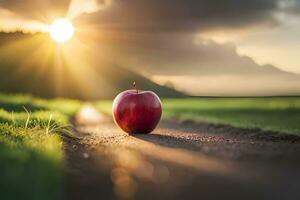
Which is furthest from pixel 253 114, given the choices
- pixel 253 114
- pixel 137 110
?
pixel 137 110

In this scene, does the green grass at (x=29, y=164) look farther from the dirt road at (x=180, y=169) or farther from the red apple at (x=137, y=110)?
the red apple at (x=137, y=110)

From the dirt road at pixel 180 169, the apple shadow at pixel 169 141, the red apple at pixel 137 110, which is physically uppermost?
the red apple at pixel 137 110

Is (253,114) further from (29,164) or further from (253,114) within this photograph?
(29,164)

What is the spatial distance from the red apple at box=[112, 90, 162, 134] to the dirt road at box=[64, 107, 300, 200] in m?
0.59

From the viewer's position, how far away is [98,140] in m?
10.3

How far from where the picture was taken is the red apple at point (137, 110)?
10.8m

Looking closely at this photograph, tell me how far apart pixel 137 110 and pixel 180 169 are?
3825 millimetres

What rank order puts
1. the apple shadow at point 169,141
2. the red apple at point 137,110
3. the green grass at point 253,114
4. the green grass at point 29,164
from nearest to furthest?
the green grass at point 29,164, the apple shadow at point 169,141, the red apple at point 137,110, the green grass at point 253,114

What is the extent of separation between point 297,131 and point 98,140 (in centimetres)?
420

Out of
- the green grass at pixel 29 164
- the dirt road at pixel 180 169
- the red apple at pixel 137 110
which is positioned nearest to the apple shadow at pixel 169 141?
the dirt road at pixel 180 169

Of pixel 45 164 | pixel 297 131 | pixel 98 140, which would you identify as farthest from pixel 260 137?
pixel 45 164

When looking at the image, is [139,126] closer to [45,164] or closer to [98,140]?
[98,140]

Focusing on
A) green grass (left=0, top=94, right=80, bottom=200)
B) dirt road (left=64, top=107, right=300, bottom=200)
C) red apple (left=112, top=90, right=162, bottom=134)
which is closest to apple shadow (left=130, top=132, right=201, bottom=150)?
dirt road (left=64, top=107, right=300, bottom=200)

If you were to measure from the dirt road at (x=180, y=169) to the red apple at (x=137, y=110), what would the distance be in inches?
23.2
